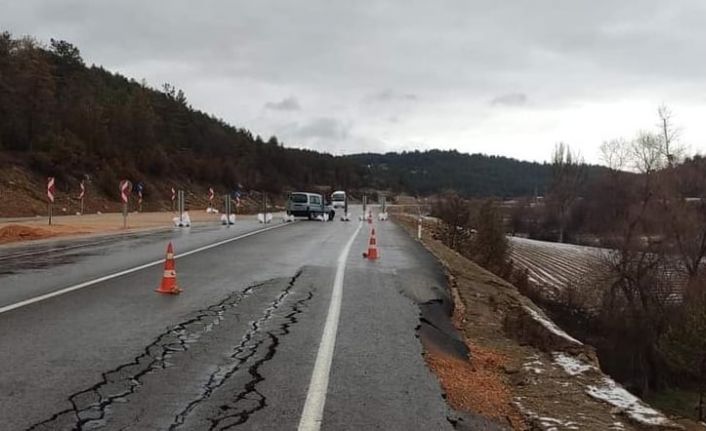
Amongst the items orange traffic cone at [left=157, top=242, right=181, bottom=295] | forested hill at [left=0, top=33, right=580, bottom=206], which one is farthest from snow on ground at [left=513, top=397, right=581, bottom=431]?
forested hill at [left=0, top=33, right=580, bottom=206]

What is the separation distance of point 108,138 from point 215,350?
216ft

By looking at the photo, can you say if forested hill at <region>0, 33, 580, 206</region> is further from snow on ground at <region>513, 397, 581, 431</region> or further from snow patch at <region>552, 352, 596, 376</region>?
snow on ground at <region>513, 397, 581, 431</region>

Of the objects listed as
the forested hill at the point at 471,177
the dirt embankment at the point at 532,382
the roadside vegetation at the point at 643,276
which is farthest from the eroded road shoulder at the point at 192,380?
the forested hill at the point at 471,177

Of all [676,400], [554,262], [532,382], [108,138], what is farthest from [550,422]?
[108,138]

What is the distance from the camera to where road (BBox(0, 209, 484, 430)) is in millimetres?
5215

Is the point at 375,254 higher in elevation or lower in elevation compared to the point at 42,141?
lower

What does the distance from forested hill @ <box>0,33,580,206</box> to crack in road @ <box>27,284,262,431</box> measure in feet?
140

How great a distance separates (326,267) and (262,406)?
10.0 metres

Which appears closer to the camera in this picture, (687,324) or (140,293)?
(140,293)

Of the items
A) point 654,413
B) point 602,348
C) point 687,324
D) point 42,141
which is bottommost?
point 602,348

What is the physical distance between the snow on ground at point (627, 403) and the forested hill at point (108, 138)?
151ft

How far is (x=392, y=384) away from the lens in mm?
6172

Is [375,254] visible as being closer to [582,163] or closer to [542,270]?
[542,270]

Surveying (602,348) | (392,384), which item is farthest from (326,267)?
(602,348)
